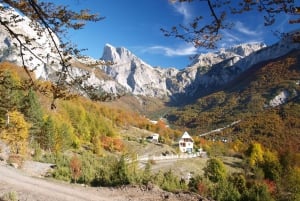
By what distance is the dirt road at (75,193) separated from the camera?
45.9 ft

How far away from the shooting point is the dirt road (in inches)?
550

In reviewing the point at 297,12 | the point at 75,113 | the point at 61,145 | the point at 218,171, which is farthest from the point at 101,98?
the point at 75,113

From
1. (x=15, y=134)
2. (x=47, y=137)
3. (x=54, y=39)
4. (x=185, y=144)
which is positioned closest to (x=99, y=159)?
(x=15, y=134)

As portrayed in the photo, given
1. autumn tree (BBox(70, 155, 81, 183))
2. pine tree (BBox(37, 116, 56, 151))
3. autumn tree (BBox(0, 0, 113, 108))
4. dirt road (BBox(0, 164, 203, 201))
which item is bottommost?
dirt road (BBox(0, 164, 203, 201))

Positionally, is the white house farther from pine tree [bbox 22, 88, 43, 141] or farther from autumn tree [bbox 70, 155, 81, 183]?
autumn tree [bbox 70, 155, 81, 183]

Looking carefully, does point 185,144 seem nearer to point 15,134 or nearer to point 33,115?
point 33,115

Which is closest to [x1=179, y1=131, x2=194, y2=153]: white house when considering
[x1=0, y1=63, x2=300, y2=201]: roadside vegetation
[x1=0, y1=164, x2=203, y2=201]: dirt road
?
[x1=0, y1=63, x2=300, y2=201]: roadside vegetation

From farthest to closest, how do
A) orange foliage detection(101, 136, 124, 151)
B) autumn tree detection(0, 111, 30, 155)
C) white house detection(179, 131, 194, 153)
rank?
1. white house detection(179, 131, 194, 153)
2. orange foliage detection(101, 136, 124, 151)
3. autumn tree detection(0, 111, 30, 155)

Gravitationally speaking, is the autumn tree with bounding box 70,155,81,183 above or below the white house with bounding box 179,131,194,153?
below

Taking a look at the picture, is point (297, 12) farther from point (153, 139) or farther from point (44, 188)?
point (153, 139)

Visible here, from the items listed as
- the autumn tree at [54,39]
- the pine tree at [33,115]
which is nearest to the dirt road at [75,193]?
the autumn tree at [54,39]

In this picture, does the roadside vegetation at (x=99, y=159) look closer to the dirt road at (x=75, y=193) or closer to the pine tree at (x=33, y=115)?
the pine tree at (x=33, y=115)

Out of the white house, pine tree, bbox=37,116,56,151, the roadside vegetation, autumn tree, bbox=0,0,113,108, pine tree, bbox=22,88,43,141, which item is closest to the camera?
autumn tree, bbox=0,0,113,108

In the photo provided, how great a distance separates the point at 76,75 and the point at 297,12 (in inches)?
171
